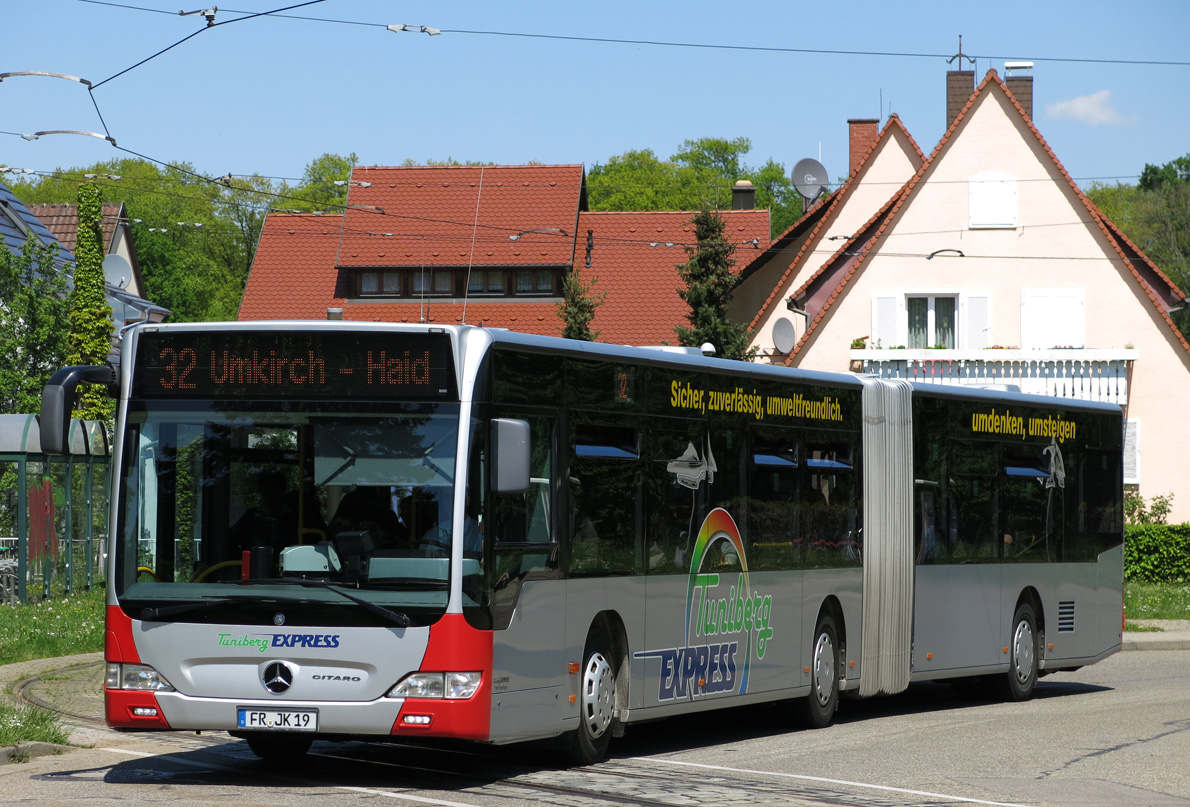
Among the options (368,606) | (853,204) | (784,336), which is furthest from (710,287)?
(368,606)

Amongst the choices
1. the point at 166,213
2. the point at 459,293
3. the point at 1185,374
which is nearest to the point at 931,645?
the point at 1185,374

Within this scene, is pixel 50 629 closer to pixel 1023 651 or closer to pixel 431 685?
pixel 1023 651

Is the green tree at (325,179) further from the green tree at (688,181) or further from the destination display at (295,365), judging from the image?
the destination display at (295,365)

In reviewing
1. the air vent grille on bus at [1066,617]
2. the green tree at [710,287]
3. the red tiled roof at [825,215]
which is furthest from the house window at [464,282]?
the air vent grille on bus at [1066,617]

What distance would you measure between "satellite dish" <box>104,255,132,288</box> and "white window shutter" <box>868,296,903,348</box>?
60.1 feet

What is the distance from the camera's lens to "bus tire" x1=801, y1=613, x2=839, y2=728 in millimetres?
14469

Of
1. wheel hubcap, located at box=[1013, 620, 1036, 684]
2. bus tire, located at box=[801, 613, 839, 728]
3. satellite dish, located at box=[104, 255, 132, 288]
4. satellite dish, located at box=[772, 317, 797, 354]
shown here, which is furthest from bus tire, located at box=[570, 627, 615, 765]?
satellite dish, located at box=[104, 255, 132, 288]

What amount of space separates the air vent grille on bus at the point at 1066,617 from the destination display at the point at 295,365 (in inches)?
422

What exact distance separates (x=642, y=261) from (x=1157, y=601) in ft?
93.7

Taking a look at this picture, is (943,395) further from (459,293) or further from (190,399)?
(459,293)

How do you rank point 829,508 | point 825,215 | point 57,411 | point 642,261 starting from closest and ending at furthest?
point 57,411 → point 829,508 → point 825,215 → point 642,261

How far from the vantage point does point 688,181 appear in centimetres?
8631

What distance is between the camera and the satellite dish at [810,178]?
48.6 metres

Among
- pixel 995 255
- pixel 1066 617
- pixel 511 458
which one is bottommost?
pixel 1066 617
